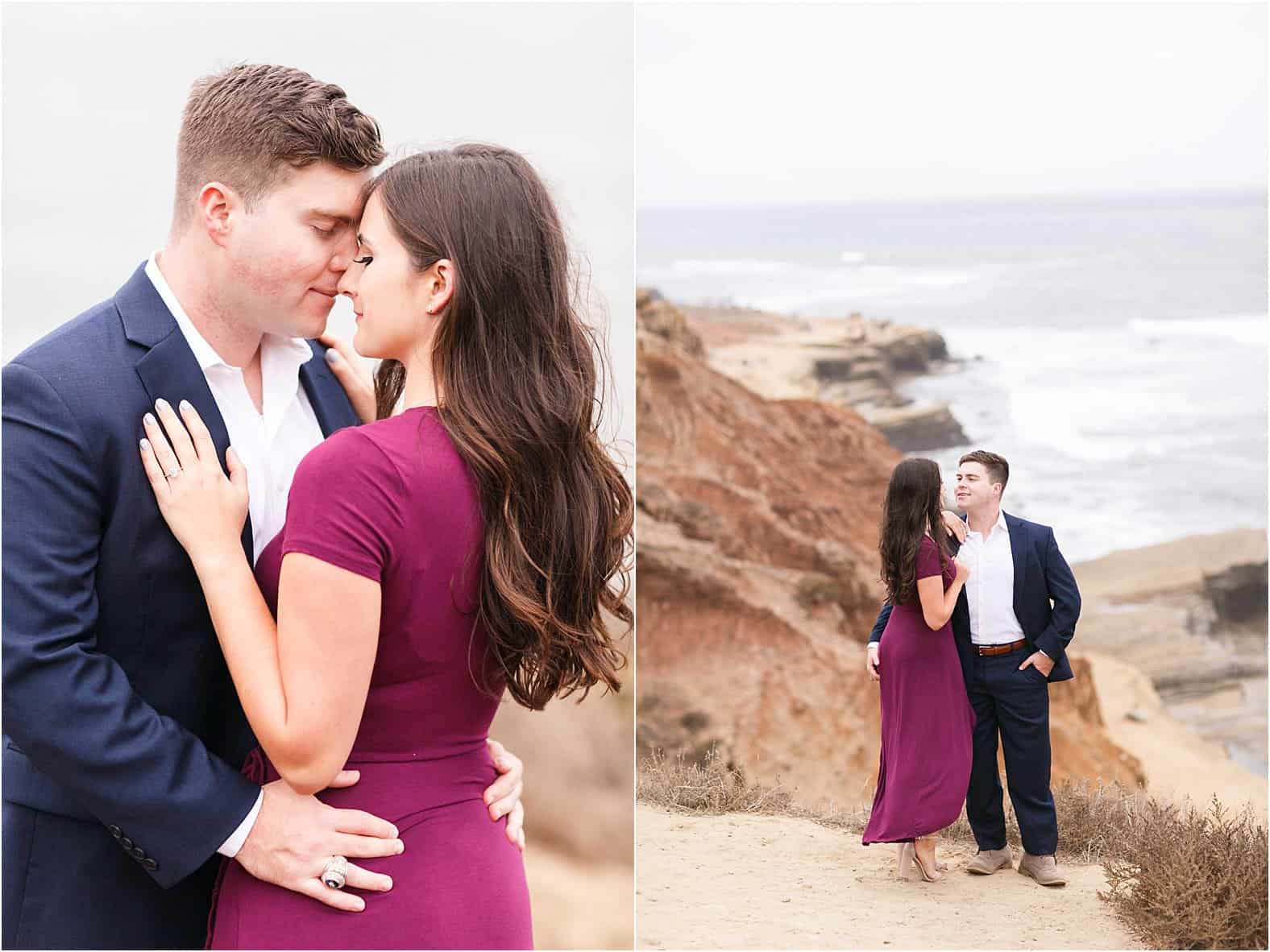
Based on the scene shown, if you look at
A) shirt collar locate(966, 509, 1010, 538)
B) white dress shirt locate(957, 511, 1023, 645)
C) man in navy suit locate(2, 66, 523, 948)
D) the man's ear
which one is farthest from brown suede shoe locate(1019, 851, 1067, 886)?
the man's ear

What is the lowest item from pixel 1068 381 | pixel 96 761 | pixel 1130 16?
pixel 96 761

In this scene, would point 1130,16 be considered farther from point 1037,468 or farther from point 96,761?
point 96,761

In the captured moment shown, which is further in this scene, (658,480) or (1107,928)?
(658,480)

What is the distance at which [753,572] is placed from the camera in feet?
20.4

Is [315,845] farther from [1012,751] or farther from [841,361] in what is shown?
[841,361]

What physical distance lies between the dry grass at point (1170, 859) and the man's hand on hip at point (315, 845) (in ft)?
5.36

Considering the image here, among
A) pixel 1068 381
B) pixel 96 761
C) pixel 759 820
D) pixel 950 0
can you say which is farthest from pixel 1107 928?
pixel 950 0

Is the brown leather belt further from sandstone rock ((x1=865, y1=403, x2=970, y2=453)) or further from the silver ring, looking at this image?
the silver ring

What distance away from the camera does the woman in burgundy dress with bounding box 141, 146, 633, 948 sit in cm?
182

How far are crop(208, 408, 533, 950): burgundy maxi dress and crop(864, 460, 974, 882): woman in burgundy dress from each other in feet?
4.07

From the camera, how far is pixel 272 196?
216cm

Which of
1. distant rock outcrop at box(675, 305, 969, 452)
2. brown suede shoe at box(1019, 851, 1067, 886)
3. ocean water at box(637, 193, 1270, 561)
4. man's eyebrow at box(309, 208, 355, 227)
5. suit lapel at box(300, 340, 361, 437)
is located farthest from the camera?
distant rock outcrop at box(675, 305, 969, 452)

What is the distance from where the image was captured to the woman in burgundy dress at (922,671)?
2.89 m

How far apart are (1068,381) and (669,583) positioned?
315cm
